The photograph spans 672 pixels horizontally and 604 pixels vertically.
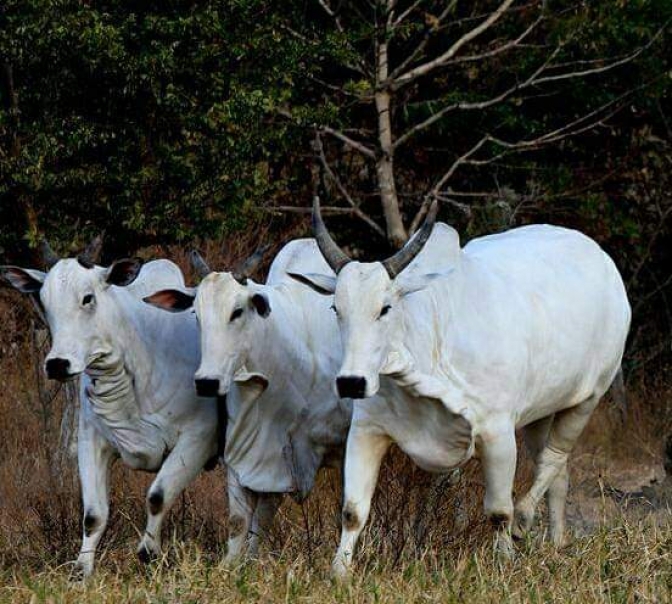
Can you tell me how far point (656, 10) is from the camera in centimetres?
1483

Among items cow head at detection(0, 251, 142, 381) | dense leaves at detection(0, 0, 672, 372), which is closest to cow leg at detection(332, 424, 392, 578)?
cow head at detection(0, 251, 142, 381)

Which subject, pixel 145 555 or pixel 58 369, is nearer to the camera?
pixel 58 369

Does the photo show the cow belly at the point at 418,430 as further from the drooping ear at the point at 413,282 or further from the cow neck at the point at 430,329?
the drooping ear at the point at 413,282

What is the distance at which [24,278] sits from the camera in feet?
26.1

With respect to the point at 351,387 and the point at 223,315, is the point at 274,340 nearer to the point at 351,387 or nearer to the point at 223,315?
the point at 223,315

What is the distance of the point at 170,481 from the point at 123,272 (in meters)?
0.96

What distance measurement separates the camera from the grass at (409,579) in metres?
6.54

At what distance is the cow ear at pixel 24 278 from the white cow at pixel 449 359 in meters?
1.34

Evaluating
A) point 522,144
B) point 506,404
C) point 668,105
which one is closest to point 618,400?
point 522,144

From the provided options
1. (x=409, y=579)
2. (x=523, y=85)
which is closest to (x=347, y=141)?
(x=523, y=85)

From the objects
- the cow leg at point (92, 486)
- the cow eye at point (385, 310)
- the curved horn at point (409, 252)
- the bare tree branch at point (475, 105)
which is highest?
the bare tree branch at point (475, 105)

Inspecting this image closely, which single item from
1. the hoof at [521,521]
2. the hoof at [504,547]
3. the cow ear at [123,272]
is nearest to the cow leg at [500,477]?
the hoof at [504,547]

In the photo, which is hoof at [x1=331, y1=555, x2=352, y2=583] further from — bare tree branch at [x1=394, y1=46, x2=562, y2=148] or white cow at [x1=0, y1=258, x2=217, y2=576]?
bare tree branch at [x1=394, y1=46, x2=562, y2=148]

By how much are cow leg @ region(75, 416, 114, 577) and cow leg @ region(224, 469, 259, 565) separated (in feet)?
1.83
